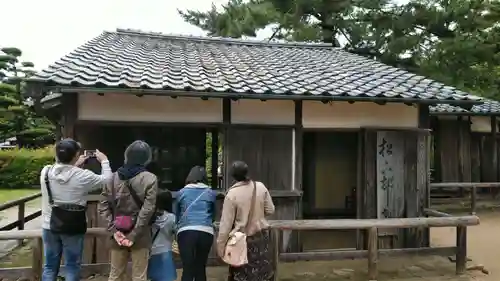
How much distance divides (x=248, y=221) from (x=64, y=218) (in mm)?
1766

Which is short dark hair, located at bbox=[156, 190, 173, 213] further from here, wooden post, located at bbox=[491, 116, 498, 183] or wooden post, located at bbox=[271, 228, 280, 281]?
wooden post, located at bbox=[491, 116, 498, 183]

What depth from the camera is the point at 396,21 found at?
15.3m

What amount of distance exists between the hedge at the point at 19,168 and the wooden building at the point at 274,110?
14671 millimetres

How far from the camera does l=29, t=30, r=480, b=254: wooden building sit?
619 centimetres

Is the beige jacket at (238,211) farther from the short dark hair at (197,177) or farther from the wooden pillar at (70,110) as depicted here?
the wooden pillar at (70,110)

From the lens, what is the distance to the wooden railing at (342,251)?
532 cm

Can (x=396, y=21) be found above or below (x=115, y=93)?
above

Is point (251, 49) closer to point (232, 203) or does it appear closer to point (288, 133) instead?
point (288, 133)

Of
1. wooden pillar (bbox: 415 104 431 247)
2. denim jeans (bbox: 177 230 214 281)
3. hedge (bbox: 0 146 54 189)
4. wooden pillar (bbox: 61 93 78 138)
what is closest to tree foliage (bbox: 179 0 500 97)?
wooden pillar (bbox: 415 104 431 247)

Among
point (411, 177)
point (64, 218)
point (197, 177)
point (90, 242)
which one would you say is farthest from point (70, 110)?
point (411, 177)

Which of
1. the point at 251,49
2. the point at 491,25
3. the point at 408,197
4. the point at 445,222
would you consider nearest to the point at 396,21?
the point at 491,25

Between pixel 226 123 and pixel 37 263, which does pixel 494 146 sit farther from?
pixel 37 263

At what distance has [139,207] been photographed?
13.9ft

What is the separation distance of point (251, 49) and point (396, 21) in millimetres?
6874
